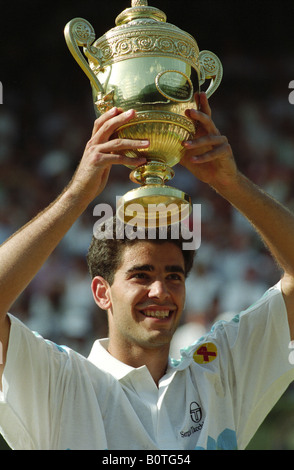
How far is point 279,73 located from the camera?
8352 mm

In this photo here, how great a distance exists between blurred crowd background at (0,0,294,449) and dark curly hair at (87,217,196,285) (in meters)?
3.23

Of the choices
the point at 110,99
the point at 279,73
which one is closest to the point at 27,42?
the point at 279,73

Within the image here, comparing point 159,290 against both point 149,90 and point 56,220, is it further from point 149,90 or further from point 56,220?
point 149,90

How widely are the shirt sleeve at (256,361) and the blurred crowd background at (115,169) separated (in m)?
3.28

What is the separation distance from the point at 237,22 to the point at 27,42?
7.60 feet

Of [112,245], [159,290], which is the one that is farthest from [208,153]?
[112,245]

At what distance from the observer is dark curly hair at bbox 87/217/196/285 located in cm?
310

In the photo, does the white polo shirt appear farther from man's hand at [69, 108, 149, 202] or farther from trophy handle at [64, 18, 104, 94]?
trophy handle at [64, 18, 104, 94]

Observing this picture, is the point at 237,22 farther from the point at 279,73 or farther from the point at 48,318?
the point at 48,318

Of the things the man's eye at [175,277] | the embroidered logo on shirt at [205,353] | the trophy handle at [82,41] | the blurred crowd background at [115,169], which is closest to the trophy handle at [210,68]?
the trophy handle at [82,41]

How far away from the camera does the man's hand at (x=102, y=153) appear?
2541 mm

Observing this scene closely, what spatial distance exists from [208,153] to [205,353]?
0.89m

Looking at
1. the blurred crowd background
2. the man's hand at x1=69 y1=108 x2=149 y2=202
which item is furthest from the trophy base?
the blurred crowd background
